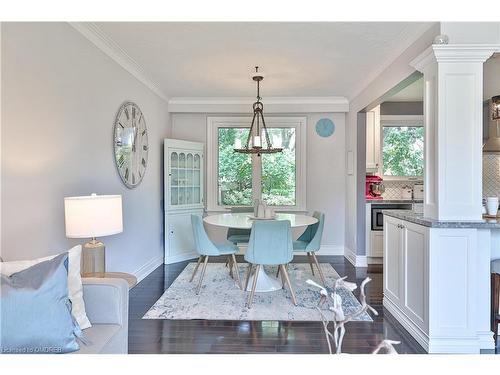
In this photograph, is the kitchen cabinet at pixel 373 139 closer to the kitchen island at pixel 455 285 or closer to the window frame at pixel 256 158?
the window frame at pixel 256 158

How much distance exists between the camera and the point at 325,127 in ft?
16.8

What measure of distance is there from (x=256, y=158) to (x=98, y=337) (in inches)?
157

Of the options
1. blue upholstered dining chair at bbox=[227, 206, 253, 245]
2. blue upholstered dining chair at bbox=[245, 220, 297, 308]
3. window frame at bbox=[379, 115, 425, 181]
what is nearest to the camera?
blue upholstered dining chair at bbox=[245, 220, 297, 308]

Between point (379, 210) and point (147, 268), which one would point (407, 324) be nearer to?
point (379, 210)

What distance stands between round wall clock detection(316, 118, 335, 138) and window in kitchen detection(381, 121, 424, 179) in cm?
90

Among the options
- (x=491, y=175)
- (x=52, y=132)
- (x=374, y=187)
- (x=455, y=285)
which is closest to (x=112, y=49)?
(x=52, y=132)

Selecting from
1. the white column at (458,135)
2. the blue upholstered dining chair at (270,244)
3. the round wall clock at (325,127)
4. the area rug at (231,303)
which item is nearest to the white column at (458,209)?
the white column at (458,135)

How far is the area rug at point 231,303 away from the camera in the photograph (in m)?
2.79

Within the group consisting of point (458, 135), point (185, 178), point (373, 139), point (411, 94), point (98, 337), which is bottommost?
point (98, 337)

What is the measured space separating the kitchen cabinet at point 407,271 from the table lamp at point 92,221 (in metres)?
2.12

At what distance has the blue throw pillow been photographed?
4.01 ft

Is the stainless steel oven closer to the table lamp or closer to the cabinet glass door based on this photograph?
the cabinet glass door

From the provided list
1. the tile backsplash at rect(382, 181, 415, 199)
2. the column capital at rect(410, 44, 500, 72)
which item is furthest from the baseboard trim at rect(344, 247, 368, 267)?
the column capital at rect(410, 44, 500, 72)

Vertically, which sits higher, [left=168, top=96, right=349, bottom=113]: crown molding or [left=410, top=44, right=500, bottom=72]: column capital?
[left=168, top=96, right=349, bottom=113]: crown molding
